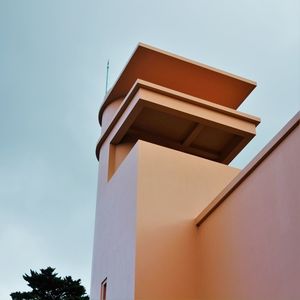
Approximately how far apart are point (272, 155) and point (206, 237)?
2212 mm

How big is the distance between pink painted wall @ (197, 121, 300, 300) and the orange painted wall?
1.29 feet

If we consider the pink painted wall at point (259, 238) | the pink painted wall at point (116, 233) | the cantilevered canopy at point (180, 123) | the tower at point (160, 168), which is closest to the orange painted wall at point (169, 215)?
the tower at point (160, 168)

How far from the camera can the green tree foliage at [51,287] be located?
79.7 ft

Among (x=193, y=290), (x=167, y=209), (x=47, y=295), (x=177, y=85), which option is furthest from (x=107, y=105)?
(x=47, y=295)

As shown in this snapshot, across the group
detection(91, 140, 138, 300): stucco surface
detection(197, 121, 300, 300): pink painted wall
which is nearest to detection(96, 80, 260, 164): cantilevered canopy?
detection(91, 140, 138, 300): stucco surface

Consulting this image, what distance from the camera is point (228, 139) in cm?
1392

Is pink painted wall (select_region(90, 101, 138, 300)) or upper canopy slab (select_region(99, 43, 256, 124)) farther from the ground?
upper canopy slab (select_region(99, 43, 256, 124))

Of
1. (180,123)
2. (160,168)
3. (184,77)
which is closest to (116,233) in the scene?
(160,168)

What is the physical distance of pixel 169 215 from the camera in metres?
10.8

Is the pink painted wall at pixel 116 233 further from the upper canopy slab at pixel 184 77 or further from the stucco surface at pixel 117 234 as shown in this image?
the upper canopy slab at pixel 184 77

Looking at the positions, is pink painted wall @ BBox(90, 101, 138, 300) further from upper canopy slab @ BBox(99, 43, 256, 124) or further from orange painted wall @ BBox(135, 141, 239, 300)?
upper canopy slab @ BBox(99, 43, 256, 124)

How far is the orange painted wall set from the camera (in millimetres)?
9836

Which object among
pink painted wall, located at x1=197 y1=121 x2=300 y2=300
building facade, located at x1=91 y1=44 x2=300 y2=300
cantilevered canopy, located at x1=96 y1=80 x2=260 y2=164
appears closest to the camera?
pink painted wall, located at x1=197 y1=121 x2=300 y2=300

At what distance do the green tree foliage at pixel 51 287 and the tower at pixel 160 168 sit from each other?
1124 cm
